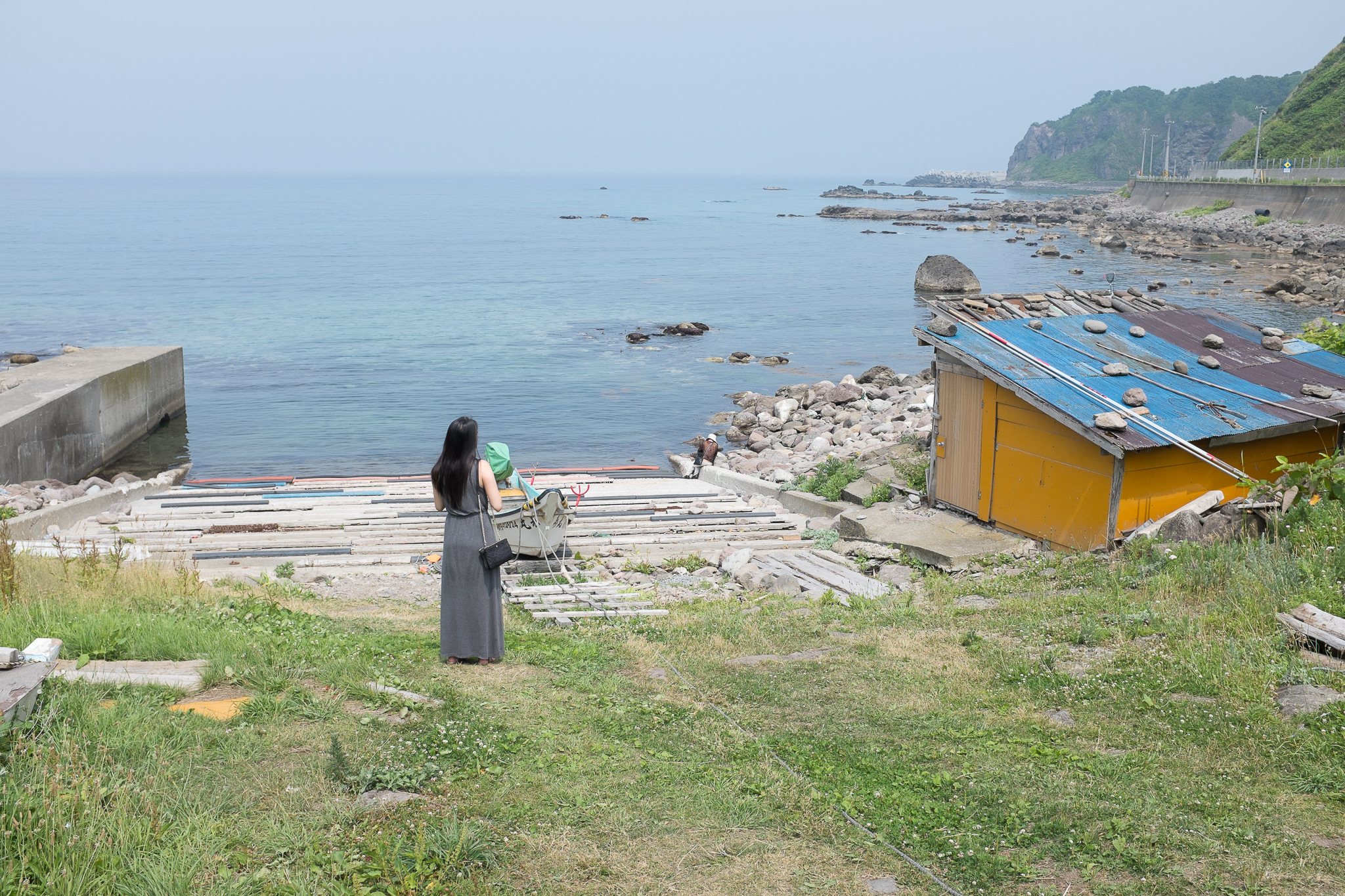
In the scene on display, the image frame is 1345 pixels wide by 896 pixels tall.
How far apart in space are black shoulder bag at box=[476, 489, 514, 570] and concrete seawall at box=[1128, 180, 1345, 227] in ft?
268

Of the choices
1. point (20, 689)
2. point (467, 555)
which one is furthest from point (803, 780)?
point (20, 689)

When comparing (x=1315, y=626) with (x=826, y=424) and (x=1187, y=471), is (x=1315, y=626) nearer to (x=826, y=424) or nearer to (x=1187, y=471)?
(x=1187, y=471)

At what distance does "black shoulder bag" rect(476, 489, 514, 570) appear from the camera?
312 inches

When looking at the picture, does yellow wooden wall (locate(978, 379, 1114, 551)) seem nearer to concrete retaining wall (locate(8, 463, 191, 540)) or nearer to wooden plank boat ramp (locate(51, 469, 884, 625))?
wooden plank boat ramp (locate(51, 469, 884, 625))

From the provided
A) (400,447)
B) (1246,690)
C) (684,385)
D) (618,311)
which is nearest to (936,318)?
(1246,690)

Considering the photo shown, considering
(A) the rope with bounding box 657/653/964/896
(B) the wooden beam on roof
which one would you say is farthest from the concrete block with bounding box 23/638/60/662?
(B) the wooden beam on roof

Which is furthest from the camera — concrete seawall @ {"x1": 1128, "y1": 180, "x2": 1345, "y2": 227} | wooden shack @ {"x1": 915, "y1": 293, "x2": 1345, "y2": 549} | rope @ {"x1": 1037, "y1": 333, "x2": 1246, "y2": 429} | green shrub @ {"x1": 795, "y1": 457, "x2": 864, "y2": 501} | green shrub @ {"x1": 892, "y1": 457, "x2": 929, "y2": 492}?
concrete seawall @ {"x1": 1128, "y1": 180, "x2": 1345, "y2": 227}

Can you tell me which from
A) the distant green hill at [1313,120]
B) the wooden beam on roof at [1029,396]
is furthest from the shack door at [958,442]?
the distant green hill at [1313,120]

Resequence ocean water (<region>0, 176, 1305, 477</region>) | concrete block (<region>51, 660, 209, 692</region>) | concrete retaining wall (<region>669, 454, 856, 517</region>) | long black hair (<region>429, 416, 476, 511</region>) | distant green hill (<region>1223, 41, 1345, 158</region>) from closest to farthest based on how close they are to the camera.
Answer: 1. concrete block (<region>51, 660, 209, 692</region>)
2. long black hair (<region>429, 416, 476, 511</region>)
3. concrete retaining wall (<region>669, 454, 856, 517</region>)
4. ocean water (<region>0, 176, 1305, 477</region>)
5. distant green hill (<region>1223, 41, 1345, 158</region>)

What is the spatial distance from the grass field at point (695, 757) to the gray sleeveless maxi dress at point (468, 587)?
26 cm

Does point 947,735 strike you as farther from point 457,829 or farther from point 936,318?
point 936,318

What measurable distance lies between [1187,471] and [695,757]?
29.7 feet

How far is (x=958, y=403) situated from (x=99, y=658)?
1115 centimetres

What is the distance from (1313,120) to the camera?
106188mm
